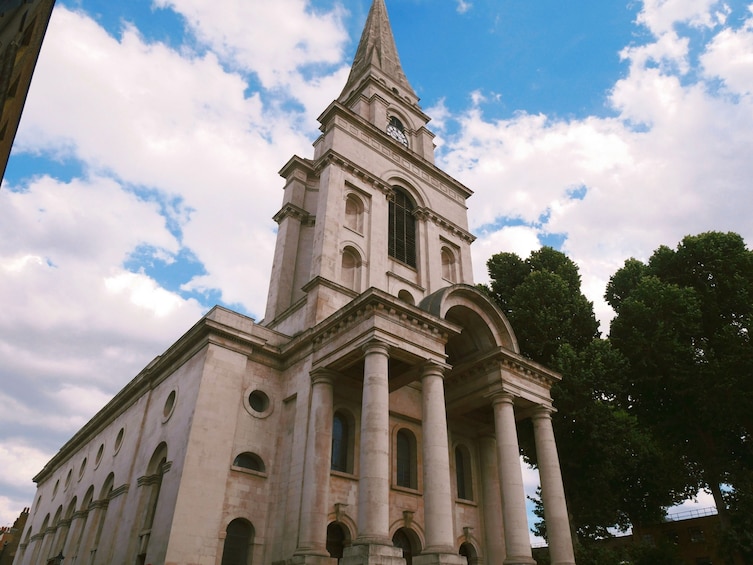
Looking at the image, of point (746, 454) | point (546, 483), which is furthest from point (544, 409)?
point (746, 454)

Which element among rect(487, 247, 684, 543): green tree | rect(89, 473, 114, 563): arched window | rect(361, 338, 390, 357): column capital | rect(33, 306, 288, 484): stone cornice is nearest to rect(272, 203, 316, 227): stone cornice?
rect(33, 306, 288, 484): stone cornice

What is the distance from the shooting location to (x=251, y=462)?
66.3 ft

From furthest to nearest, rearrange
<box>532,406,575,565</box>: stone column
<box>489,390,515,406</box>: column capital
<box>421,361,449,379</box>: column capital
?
<box>489,390,515,406</box>: column capital → <box>532,406,575,565</box>: stone column → <box>421,361,449,379</box>: column capital

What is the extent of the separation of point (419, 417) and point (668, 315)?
14515 millimetres

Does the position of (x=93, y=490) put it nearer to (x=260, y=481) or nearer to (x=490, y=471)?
(x=260, y=481)

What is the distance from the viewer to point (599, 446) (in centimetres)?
2494

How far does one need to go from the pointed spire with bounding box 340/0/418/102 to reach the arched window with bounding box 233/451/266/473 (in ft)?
87.3

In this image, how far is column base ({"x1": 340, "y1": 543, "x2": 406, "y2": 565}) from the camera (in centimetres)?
1479

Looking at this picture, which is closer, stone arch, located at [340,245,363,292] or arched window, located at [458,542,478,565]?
arched window, located at [458,542,478,565]

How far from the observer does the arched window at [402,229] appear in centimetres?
2862

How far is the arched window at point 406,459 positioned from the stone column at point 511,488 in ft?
11.9

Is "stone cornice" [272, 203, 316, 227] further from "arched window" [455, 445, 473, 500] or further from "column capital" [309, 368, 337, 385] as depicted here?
"arched window" [455, 445, 473, 500]

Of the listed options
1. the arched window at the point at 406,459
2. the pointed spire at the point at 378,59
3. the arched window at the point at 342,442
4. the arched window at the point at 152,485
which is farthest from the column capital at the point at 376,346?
the pointed spire at the point at 378,59

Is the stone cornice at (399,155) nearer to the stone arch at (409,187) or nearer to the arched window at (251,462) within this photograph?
the stone arch at (409,187)
